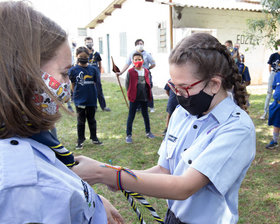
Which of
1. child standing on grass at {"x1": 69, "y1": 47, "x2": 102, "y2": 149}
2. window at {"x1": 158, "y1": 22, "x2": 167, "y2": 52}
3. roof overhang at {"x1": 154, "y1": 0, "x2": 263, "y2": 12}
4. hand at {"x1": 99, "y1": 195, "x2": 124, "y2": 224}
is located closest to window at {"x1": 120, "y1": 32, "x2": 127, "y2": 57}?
window at {"x1": 158, "y1": 22, "x2": 167, "y2": 52}

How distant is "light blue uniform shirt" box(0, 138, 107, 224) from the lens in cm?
70

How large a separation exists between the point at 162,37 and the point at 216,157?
10.1 m

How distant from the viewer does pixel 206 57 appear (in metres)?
1.28

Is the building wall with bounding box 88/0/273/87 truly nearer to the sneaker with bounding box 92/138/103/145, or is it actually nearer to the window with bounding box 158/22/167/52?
the window with bounding box 158/22/167/52

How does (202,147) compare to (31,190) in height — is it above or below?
below

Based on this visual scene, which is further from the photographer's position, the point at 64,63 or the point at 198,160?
the point at 198,160

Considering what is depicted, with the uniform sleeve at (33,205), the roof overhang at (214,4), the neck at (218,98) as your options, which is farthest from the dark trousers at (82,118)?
the roof overhang at (214,4)

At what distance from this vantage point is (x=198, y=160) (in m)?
1.16

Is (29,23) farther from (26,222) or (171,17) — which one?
(171,17)

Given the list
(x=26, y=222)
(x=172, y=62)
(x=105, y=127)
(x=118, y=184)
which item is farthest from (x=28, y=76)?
(x=105, y=127)

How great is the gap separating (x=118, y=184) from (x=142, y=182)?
107 mm

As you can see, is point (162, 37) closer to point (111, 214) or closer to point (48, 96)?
point (111, 214)

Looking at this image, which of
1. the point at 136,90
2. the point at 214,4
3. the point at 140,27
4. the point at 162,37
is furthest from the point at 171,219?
the point at 140,27

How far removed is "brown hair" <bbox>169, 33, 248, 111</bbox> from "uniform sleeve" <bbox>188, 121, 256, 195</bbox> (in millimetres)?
309
